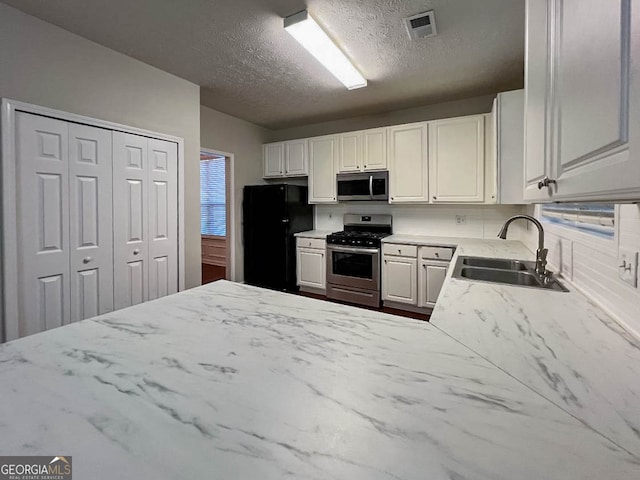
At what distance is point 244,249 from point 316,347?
3762mm

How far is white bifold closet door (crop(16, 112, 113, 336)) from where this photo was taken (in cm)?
197

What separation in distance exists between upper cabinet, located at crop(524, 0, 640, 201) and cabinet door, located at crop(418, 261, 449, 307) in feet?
7.75

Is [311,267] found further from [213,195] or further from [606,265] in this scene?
[606,265]

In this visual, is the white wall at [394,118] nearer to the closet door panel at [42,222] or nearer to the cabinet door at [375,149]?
the cabinet door at [375,149]

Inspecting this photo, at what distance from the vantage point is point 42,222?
6.70 feet

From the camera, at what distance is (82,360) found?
29.1 inches

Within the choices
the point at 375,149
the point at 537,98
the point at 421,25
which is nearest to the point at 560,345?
the point at 537,98

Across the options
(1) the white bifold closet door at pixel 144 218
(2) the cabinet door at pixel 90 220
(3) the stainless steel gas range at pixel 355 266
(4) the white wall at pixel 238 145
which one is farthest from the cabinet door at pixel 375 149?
(2) the cabinet door at pixel 90 220

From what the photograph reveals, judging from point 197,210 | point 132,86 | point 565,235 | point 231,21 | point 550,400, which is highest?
point 231,21

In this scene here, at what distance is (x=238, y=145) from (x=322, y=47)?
2.23 metres

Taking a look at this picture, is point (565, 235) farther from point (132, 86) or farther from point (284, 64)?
point (132, 86)

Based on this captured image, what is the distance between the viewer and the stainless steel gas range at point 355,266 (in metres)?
3.57

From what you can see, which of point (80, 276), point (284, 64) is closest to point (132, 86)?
point (284, 64)

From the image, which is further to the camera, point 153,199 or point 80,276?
point 153,199
